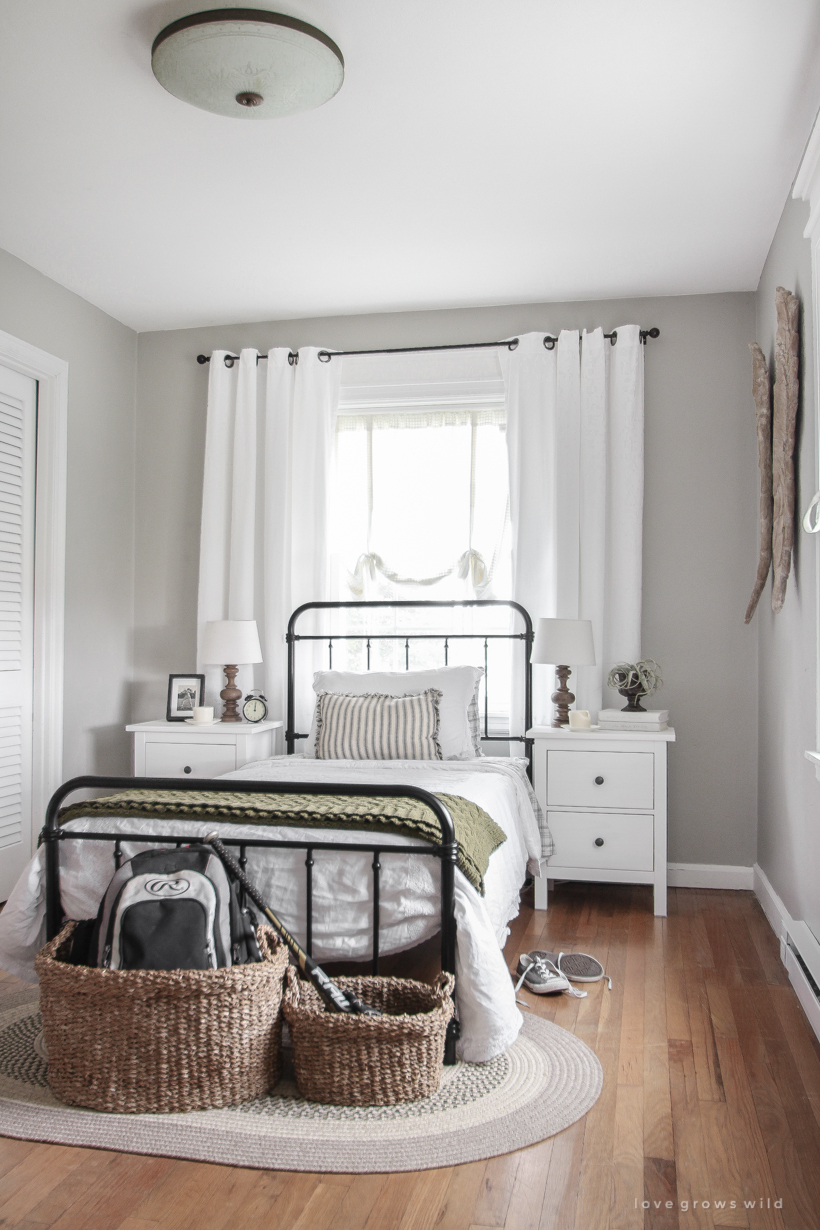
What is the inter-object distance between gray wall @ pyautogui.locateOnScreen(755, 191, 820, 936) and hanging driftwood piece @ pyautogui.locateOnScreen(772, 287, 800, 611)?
0.03 meters

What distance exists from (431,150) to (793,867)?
2525 mm

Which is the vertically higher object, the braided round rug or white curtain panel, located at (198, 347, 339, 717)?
white curtain panel, located at (198, 347, 339, 717)

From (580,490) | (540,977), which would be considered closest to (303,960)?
(540,977)

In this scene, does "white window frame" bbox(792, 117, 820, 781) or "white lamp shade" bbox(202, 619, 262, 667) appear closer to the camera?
"white window frame" bbox(792, 117, 820, 781)

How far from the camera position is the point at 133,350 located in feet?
15.0

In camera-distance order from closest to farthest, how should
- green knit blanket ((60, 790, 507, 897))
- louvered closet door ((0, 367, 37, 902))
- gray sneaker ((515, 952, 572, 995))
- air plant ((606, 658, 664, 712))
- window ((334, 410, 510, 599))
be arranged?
green knit blanket ((60, 790, 507, 897)) < gray sneaker ((515, 952, 572, 995)) < louvered closet door ((0, 367, 37, 902)) < air plant ((606, 658, 664, 712)) < window ((334, 410, 510, 599))

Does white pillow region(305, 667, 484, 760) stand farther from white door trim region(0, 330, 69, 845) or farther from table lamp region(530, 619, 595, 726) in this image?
white door trim region(0, 330, 69, 845)

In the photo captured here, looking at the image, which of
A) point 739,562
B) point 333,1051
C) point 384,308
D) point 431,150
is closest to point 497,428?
point 384,308

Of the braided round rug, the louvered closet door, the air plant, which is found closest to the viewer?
the braided round rug

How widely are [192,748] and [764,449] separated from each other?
255 centimetres

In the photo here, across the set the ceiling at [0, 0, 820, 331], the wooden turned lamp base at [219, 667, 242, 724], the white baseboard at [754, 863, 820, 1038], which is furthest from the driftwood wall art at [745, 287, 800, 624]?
the wooden turned lamp base at [219, 667, 242, 724]

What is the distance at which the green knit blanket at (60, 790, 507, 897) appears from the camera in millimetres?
2266

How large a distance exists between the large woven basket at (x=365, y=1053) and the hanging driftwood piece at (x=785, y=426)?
179 centimetres

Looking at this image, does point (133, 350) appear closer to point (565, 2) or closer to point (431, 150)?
point (431, 150)
